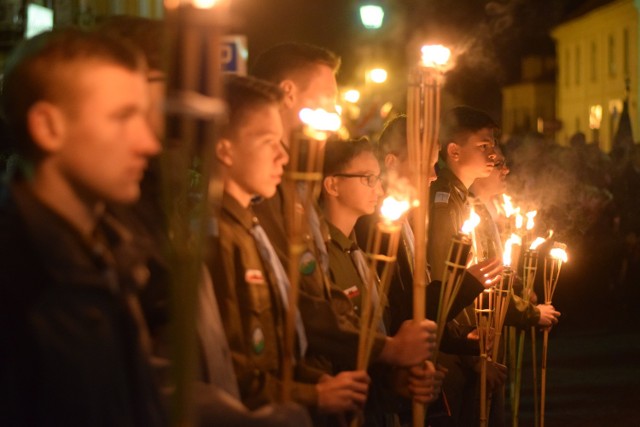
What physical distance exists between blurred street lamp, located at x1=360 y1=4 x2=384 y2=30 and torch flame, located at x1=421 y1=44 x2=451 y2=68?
15917mm

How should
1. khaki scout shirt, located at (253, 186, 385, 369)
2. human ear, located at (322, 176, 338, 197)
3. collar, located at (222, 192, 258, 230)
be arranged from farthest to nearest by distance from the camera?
human ear, located at (322, 176, 338, 197) → khaki scout shirt, located at (253, 186, 385, 369) → collar, located at (222, 192, 258, 230)

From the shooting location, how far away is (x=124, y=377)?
2703 millimetres

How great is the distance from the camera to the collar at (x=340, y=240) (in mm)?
5566

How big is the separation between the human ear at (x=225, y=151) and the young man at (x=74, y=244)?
124cm

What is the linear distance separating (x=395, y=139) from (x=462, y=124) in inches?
20.5

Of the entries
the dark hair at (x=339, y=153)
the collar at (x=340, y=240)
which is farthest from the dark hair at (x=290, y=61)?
the collar at (x=340, y=240)

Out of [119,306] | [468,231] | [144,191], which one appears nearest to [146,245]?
[119,306]

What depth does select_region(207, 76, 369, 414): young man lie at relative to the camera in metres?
4.00

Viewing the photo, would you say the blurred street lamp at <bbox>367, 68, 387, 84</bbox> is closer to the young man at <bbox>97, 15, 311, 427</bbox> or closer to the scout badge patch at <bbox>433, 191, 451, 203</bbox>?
the scout badge patch at <bbox>433, 191, 451, 203</bbox>

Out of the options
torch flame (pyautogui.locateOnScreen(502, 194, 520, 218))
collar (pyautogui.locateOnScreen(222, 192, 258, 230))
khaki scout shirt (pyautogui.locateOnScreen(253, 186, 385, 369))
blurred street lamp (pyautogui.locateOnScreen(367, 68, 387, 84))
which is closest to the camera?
collar (pyautogui.locateOnScreen(222, 192, 258, 230))

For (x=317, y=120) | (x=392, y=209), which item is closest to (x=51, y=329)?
(x=317, y=120)

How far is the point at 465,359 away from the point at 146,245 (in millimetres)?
4035

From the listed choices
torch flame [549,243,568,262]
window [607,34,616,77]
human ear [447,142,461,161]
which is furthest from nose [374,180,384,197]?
window [607,34,616,77]

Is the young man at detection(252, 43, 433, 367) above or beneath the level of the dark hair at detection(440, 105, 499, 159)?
beneath
